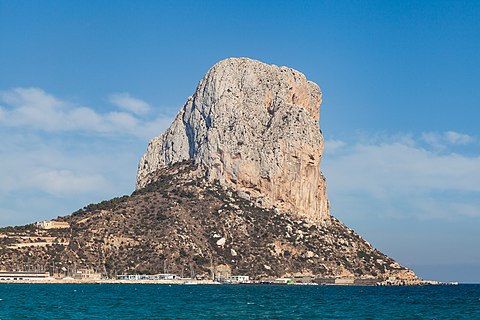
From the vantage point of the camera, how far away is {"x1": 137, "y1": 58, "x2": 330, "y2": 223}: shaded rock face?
183375mm

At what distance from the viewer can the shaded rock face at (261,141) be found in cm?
18338

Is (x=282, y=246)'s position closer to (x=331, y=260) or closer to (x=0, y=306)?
(x=331, y=260)

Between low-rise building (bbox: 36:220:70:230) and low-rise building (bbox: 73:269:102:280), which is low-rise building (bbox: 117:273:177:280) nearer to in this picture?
low-rise building (bbox: 73:269:102:280)

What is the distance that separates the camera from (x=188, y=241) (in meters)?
169

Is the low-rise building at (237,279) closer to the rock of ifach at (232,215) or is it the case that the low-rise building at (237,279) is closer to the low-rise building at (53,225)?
the rock of ifach at (232,215)

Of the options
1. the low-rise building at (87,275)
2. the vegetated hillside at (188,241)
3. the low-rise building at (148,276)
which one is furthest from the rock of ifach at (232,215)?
the low-rise building at (148,276)

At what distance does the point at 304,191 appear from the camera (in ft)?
616

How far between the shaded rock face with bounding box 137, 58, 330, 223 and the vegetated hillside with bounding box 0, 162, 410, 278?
4.57m

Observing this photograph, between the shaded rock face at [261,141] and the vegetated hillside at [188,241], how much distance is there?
15.0ft

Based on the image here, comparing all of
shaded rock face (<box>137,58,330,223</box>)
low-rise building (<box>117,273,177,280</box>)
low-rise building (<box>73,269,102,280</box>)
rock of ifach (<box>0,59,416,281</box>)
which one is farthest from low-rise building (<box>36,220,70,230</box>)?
shaded rock face (<box>137,58,330,223</box>)

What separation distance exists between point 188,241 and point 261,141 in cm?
3286

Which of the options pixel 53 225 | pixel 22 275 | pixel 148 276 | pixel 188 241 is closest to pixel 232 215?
pixel 188 241

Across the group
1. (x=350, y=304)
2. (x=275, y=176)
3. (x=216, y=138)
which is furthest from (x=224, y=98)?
(x=350, y=304)

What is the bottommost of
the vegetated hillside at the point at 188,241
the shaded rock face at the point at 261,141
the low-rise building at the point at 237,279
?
the low-rise building at the point at 237,279
